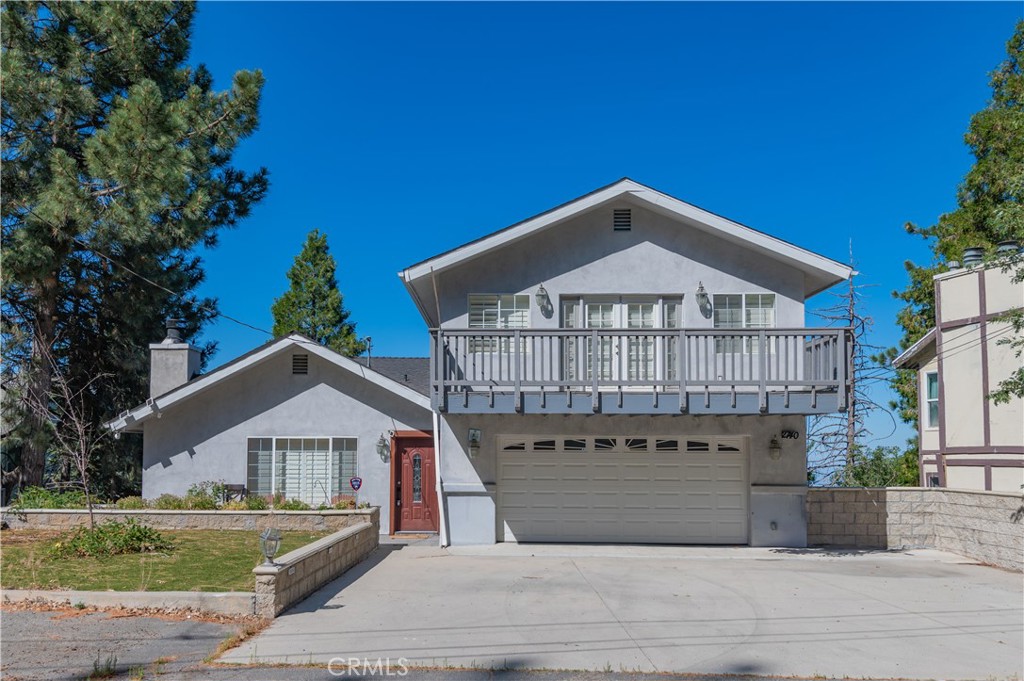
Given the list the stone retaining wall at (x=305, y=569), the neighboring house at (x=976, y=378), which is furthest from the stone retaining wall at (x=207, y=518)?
the neighboring house at (x=976, y=378)

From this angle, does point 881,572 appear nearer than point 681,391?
Yes

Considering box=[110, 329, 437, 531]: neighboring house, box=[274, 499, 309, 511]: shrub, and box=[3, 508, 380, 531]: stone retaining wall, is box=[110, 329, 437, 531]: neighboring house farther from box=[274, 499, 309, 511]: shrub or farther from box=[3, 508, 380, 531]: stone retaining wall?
box=[3, 508, 380, 531]: stone retaining wall

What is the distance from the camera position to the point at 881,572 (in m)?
12.2

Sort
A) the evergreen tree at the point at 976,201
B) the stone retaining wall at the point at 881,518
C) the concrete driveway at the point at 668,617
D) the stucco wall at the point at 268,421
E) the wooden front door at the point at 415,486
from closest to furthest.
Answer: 1. the concrete driveway at the point at 668,617
2. the stone retaining wall at the point at 881,518
3. the stucco wall at the point at 268,421
4. the wooden front door at the point at 415,486
5. the evergreen tree at the point at 976,201

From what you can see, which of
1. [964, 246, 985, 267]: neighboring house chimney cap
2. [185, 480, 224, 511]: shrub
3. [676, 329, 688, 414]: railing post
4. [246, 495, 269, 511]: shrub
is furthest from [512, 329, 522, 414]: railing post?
[964, 246, 985, 267]: neighboring house chimney cap

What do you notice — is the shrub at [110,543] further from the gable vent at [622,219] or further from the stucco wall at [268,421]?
the gable vent at [622,219]

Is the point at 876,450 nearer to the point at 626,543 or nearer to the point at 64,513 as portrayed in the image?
the point at 626,543

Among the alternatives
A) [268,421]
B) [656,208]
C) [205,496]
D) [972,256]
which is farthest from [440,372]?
[972,256]

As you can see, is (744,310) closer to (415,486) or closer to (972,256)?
(972,256)

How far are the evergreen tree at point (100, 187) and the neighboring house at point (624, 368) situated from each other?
7.12 metres

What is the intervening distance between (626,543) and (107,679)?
10.1 m

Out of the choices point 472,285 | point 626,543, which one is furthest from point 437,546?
point 472,285

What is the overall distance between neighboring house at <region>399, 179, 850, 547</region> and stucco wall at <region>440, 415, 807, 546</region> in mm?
26

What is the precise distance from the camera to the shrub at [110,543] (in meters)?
11.1
